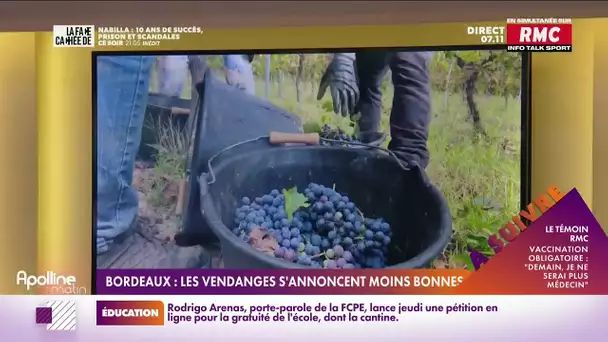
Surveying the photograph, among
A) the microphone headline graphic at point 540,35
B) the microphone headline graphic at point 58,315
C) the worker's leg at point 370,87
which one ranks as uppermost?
the microphone headline graphic at point 540,35

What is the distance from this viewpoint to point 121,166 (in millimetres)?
1363

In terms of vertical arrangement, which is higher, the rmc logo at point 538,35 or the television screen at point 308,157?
the rmc logo at point 538,35

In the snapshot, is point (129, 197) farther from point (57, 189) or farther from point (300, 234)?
point (300, 234)

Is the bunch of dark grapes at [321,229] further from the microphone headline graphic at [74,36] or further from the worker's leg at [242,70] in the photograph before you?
the microphone headline graphic at [74,36]

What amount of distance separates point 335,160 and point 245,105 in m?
0.24

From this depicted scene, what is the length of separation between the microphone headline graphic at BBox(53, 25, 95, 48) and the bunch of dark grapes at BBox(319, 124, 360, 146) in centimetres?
56

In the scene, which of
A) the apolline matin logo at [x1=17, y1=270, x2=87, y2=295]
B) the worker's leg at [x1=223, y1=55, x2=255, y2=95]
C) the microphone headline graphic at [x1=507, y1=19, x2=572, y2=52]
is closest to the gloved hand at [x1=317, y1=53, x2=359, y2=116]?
the worker's leg at [x1=223, y1=55, x2=255, y2=95]

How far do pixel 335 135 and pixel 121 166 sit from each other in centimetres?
49

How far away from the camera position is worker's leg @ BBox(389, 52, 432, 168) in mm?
1330

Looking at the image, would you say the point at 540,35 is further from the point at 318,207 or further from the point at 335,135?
the point at 318,207

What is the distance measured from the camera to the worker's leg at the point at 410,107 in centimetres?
133

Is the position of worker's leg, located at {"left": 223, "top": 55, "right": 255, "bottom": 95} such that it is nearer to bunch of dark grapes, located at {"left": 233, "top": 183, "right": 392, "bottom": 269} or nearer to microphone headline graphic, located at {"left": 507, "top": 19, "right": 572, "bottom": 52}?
bunch of dark grapes, located at {"left": 233, "top": 183, "right": 392, "bottom": 269}

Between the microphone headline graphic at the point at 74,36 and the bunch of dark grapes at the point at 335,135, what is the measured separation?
22.1 inches

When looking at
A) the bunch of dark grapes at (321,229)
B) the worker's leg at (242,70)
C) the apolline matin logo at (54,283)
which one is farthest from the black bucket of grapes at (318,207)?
the apolline matin logo at (54,283)
